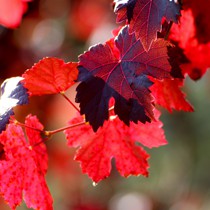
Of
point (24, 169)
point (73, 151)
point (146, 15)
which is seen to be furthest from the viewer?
point (73, 151)

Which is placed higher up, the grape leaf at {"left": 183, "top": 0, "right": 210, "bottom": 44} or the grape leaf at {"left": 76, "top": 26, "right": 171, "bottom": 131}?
the grape leaf at {"left": 183, "top": 0, "right": 210, "bottom": 44}

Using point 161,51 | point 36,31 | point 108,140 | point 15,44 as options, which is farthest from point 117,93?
point 36,31

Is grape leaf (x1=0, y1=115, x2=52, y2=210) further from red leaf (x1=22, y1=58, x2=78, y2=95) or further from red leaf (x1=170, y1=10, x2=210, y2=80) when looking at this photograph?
red leaf (x1=170, y1=10, x2=210, y2=80)

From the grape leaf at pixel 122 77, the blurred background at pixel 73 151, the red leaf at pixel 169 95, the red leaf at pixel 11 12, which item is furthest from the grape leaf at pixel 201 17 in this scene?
the blurred background at pixel 73 151

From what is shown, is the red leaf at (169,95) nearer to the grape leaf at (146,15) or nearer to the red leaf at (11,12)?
the grape leaf at (146,15)

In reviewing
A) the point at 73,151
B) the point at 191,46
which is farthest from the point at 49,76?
the point at 73,151

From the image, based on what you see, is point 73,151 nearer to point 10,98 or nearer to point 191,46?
point 191,46

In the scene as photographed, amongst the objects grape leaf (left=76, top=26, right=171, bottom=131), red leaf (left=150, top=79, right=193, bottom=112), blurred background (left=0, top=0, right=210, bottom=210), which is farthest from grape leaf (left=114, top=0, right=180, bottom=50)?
blurred background (left=0, top=0, right=210, bottom=210)
